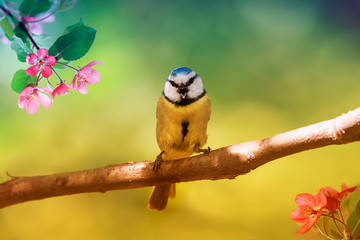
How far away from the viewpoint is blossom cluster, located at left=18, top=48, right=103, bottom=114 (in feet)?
3.88

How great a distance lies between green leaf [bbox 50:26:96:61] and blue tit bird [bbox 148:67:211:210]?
0.27 m

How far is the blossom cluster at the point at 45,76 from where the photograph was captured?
1.18 meters

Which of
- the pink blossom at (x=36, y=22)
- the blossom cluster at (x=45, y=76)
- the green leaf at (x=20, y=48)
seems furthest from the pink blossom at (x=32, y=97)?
the pink blossom at (x=36, y=22)

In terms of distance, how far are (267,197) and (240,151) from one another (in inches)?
15.6

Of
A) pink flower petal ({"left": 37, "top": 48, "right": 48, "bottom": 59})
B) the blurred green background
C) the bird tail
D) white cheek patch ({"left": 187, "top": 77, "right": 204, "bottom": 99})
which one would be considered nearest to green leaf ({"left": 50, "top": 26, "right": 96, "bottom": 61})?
pink flower petal ({"left": 37, "top": 48, "right": 48, "bottom": 59})

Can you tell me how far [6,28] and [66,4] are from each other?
0.22m

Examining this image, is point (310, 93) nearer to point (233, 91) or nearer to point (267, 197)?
point (233, 91)

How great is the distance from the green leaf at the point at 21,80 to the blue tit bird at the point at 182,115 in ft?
1.33

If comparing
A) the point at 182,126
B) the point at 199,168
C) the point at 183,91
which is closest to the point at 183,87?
the point at 183,91

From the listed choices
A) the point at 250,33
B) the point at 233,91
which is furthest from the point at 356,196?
the point at 250,33

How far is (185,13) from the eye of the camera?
143cm

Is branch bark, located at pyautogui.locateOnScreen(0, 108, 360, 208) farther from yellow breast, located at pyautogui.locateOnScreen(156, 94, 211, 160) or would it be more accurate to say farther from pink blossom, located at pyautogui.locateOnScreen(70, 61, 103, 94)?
pink blossom, located at pyautogui.locateOnScreen(70, 61, 103, 94)

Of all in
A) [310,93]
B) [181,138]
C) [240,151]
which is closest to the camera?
[240,151]

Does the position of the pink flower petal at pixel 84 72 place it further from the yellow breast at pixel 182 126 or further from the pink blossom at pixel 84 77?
the yellow breast at pixel 182 126
